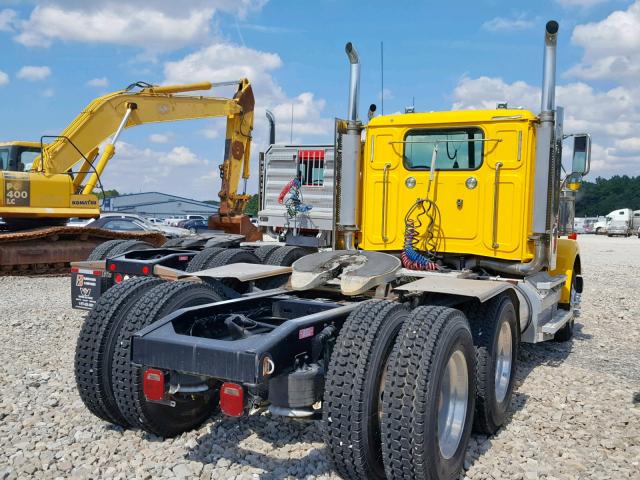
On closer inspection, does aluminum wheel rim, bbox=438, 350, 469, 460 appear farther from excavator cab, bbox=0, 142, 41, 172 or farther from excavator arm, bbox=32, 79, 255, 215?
excavator cab, bbox=0, 142, 41, 172

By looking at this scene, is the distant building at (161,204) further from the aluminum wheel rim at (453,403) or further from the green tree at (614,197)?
the aluminum wheel rim at (453,403)

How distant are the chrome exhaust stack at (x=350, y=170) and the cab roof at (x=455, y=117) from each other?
245 millimetres

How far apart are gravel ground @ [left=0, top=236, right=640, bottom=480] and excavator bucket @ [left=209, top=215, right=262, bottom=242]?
8988 millimetres

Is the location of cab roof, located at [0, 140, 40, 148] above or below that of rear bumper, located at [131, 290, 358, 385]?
above

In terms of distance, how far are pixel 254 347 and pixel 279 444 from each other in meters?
1.38

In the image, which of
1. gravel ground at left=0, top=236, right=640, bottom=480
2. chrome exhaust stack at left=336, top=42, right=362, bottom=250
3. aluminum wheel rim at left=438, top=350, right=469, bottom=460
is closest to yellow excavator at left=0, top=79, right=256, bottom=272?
gravel ground at left=0, top=236, right=640, bottom=480

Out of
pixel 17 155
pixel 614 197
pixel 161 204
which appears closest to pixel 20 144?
pixel 17 155

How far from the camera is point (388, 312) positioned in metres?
4.06

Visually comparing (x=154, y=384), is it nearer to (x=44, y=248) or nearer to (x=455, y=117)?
(x=455, y=117)

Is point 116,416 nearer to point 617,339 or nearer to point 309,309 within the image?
point 309,309

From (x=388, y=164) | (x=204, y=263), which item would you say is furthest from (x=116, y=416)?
(x=388, y=164)

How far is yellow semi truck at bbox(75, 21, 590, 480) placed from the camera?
365 cm

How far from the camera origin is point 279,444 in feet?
15.2

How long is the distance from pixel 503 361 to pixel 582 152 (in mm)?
2736
